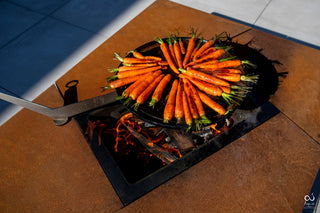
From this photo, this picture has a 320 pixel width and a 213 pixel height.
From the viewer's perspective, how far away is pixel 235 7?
3.98m

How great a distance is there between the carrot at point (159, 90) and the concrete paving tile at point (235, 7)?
9.62 ft

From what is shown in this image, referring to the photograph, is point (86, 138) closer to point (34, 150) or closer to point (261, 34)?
point (34, 150)

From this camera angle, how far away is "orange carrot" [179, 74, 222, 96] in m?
1.46

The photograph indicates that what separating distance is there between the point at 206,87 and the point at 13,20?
459cm

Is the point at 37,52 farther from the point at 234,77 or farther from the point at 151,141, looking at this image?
the point at 234,77

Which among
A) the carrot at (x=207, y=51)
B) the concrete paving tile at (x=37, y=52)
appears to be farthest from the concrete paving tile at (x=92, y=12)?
the carrot at (x=207, y=51)

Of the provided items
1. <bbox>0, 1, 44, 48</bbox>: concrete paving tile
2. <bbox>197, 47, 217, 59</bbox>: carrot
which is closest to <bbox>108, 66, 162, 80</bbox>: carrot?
<bbox>197, 47, 217, 59</bbox>: carrot

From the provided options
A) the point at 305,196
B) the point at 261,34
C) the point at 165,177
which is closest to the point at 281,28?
the point at 261,34

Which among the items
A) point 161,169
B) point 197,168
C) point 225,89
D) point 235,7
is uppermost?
point 235,7

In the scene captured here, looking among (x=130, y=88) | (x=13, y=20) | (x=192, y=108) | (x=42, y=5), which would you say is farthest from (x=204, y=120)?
(x=42, y=5)

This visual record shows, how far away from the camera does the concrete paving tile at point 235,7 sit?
378 cm

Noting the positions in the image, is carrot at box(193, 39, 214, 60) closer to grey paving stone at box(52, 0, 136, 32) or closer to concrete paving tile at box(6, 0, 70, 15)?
grey paving stone at box(52, 0, 136, 32)

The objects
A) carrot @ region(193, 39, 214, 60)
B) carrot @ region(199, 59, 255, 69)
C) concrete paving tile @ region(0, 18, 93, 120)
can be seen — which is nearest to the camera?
carrot @ region(199, 59, 255, 69)

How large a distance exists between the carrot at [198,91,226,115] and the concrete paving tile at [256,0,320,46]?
2.87 m
